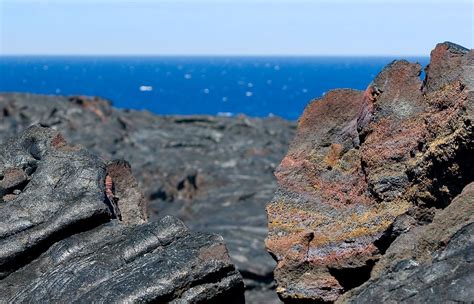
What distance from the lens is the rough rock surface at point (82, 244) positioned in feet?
29.9

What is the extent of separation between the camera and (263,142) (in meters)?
63.2

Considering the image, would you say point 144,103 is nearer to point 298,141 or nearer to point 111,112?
point 111,112

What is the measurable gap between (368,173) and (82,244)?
3.79 metres

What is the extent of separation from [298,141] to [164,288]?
333cm

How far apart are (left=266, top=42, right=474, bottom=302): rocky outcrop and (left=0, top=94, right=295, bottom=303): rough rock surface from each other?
341 centimetres

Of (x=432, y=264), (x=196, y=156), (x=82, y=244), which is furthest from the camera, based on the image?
(x=196, y=156)

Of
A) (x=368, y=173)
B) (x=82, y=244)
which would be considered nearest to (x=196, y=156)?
(x=82, y=244)

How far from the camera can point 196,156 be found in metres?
56.8

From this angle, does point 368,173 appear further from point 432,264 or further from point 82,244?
point 82,244

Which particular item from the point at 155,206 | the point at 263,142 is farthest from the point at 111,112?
the point at 155,206

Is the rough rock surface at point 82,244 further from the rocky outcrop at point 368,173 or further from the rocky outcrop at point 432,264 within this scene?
the rocky outcrop at point 432,264

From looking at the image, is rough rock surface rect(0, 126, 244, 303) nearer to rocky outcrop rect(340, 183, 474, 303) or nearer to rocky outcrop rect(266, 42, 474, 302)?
rocky outcrop rect(266, 42, 474, 302)

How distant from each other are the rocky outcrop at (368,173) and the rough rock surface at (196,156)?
3413mm

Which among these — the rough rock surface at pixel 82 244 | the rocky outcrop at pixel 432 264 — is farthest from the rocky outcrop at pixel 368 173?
the rough rock surface at pixel 82 244
